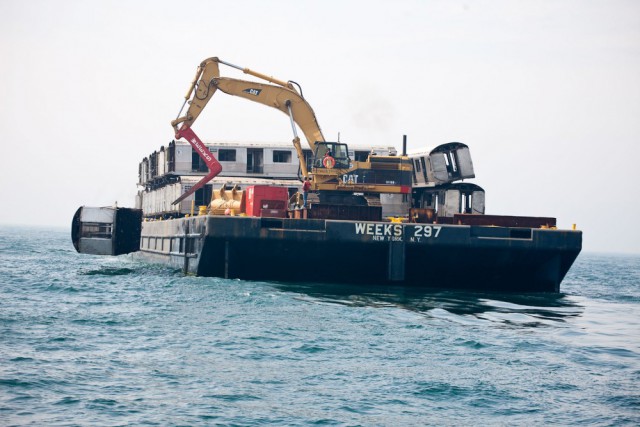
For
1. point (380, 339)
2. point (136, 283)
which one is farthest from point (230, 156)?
point (380, 339)

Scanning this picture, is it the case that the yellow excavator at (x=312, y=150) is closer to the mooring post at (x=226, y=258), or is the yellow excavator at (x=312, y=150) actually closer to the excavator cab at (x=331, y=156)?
the excavator cab at (x=331, y=156)

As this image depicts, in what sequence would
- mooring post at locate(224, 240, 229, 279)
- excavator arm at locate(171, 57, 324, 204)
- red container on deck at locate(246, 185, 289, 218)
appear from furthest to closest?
excavator arm at locate(171, 57, 324, 204)
red container on deck at locate(246, 185, 289, 218)
mooring post at locate(224, 240, 229, 279)

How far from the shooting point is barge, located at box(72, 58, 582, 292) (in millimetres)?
32062

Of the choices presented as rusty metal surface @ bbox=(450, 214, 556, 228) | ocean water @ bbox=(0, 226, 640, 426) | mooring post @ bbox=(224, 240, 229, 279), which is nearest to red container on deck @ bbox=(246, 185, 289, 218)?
mooring post @ bbox=(224, 240, 229, 279)

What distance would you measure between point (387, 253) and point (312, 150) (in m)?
10.2

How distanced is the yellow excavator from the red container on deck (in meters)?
2.56

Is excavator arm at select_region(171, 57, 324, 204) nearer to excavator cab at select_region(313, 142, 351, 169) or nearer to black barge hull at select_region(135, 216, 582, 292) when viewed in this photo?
excavator cab at select_region(313, 142, 351, 169)

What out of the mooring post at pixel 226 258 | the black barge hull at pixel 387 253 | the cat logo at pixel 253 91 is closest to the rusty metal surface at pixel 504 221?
the black barge hull at pixel 387 253

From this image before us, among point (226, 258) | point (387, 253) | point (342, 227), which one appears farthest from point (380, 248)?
point (226, 258)

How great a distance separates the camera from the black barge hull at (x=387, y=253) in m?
31.9

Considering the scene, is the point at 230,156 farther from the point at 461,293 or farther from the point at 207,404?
the point at 207,404

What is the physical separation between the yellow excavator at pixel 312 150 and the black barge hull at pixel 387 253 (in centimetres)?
548

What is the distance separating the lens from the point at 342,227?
31.8 meters

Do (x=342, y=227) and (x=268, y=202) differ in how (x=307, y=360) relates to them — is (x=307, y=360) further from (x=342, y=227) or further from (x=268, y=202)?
(x=268, y=202)
